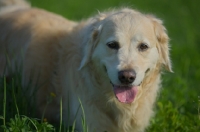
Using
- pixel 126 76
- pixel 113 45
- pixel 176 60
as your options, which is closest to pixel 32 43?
pixel 113 45

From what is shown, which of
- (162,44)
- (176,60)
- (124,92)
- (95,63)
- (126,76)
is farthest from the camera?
(176,60)

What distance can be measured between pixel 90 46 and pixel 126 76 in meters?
0.67

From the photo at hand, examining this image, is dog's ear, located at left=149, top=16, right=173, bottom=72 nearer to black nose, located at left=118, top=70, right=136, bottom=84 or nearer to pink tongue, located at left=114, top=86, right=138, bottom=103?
pink tongue, located at left=114, top=86, right=138, bottom=103

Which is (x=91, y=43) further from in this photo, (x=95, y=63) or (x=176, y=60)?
(x=176, y=60)

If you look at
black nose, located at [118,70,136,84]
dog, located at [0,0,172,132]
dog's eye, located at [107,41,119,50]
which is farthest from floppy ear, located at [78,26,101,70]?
black nose, located at [118,70,136,84]

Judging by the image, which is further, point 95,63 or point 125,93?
point 95,63

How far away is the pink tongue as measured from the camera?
5.20 metres

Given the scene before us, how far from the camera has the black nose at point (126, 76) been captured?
4961 mm

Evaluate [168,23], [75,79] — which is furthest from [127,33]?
[168,23]

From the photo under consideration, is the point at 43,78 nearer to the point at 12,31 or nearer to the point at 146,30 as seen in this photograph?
the point at 12,31

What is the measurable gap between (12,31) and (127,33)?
202 cm

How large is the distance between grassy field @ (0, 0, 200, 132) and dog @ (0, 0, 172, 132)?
28 centimetres

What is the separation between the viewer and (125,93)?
5223 mm

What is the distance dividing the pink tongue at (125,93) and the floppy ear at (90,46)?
1.55 ft
